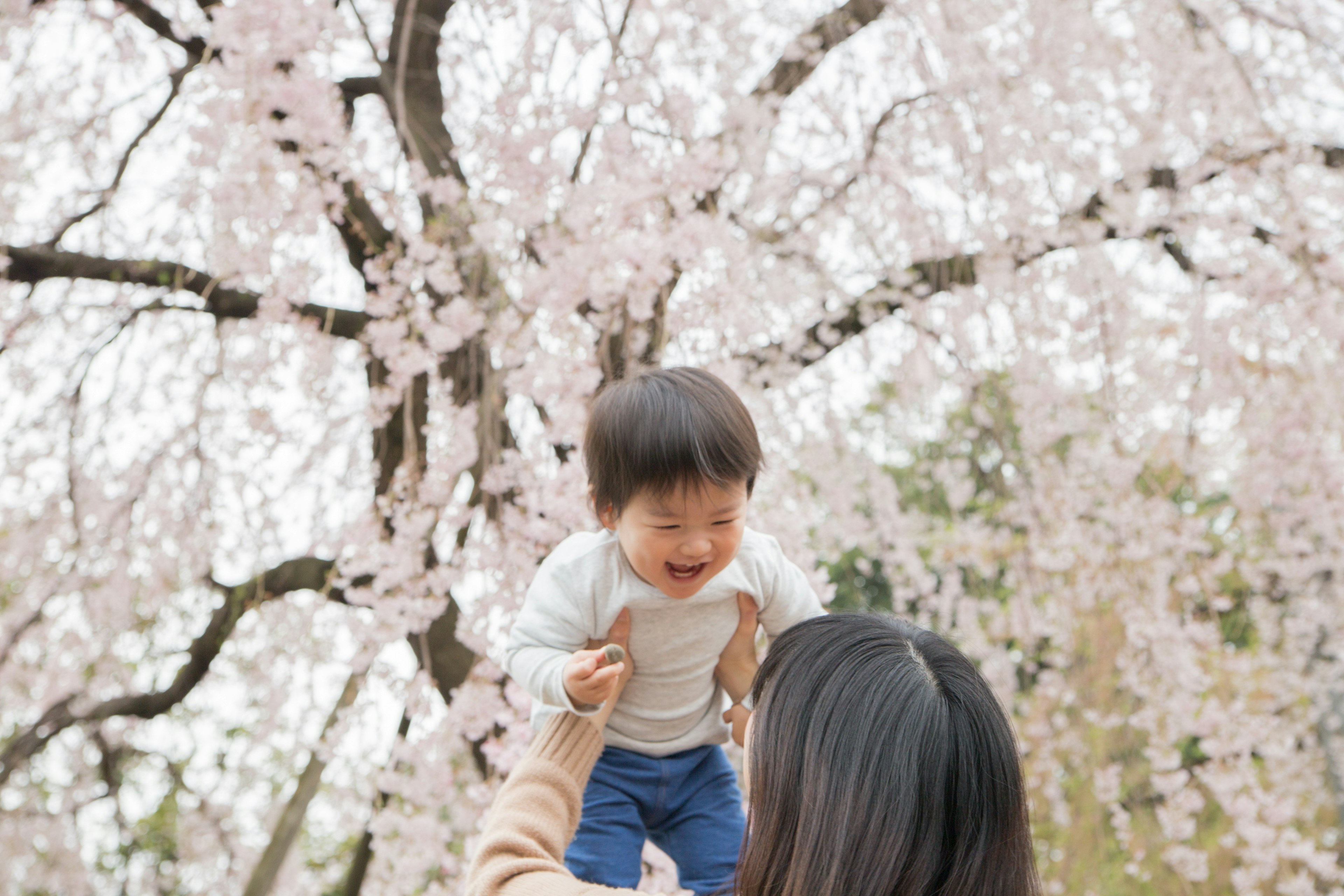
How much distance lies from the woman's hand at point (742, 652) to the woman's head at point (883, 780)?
513 millimetres

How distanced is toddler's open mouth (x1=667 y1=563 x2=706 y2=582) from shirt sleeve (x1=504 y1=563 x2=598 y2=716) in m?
0.15

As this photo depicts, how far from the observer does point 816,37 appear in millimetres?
3080

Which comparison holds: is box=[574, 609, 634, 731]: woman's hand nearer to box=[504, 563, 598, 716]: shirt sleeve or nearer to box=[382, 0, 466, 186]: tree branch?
box=[504, 563, 598, 716]: shirt sleeve

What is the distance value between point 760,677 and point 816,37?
8.12 feet

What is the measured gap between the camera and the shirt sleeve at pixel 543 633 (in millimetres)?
1393

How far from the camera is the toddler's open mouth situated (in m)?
1.38

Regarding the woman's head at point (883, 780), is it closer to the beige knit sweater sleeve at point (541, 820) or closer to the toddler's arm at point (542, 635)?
the beige knit sweater sleeve at point (541, 820)

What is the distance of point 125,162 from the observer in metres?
3.38

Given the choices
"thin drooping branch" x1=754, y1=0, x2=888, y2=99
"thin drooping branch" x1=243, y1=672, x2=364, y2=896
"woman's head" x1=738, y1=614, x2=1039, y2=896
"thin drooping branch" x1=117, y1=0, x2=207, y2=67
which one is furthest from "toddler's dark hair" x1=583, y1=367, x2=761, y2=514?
"thin drooping branch" x1=117, y1=0, x2=207, y2=67

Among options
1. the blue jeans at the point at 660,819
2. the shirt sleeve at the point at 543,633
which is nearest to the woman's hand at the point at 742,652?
the blue jeans at the point at 660,819

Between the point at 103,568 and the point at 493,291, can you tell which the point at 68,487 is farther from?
the point at 493,291

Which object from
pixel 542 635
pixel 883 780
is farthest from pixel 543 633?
pixel 883 780

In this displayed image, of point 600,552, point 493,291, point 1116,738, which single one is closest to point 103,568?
point 493,291

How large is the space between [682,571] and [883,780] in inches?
19.4
